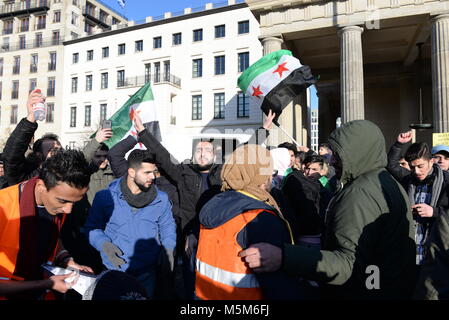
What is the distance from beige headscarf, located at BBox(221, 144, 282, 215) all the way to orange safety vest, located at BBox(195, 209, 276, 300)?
0.24 meters

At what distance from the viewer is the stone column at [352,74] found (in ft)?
52.4

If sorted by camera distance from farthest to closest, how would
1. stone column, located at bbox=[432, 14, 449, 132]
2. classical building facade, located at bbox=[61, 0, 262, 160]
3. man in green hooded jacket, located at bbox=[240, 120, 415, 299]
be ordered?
classical building facade, located at bbox=[61, 0, 262, 160], stone column, located at bbox=[432, 14, 449, 132], man in green hooded jacket, located at bbox=[240, 120, 415, 299]

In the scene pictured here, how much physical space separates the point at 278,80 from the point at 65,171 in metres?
6.24

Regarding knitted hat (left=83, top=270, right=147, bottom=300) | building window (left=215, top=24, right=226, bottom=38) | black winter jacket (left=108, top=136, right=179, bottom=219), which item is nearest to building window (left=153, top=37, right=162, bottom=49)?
building window (left=215, top=24, right=226, bottom=38)

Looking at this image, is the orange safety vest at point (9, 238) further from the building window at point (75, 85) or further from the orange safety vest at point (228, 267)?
the building window at point (75, 85)

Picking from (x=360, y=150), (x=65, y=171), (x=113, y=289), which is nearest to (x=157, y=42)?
(x=65, y=171)

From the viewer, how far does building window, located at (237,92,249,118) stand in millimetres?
32531

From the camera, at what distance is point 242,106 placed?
3281cm

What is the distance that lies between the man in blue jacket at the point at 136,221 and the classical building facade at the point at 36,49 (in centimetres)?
4318

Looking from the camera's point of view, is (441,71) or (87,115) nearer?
(441,71)

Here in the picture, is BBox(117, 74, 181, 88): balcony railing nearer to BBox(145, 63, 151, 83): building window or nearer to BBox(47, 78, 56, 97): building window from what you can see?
BBox(145, 63, 151, 83): building window

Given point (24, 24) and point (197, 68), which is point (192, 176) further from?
point (24, 24)

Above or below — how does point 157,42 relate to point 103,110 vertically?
above

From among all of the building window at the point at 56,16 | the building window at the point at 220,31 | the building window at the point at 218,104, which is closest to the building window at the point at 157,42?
the building window at the point at 220,31
